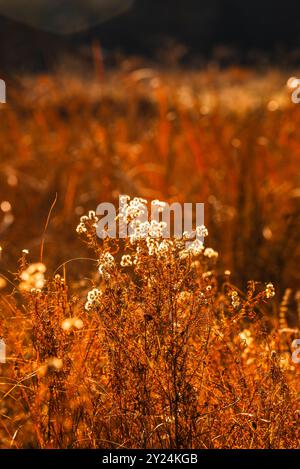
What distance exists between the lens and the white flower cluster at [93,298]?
48.6 inches

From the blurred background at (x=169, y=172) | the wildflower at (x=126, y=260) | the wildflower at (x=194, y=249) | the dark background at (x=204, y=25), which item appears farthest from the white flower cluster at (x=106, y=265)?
the dark background at (x=204, y=25)

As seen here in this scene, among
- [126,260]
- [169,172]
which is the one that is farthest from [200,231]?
[169,172]

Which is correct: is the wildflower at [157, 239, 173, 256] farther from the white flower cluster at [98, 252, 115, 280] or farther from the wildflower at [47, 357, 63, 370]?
the wildflower at [47, 357, 63, 370]

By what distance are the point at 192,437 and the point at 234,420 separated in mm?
100

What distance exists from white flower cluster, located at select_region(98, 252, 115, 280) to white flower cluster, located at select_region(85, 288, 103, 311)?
0.04 m

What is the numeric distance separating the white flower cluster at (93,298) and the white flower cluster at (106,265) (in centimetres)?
4

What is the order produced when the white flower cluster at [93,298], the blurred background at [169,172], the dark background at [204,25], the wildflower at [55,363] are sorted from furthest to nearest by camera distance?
the dark background at [204,25]
the blurred background at [169,172]
the white flower cluster at [93,298]
the wildflower at [55,363]

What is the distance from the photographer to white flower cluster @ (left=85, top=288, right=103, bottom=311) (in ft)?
4.05

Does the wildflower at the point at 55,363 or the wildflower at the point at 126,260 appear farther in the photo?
the wildflower at the point at 126,260

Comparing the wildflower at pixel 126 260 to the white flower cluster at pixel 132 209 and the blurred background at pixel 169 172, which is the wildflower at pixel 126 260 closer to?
→ the white flower cluster at pixel 132 209

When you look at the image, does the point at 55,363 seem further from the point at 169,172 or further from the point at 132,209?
the point at 169,172

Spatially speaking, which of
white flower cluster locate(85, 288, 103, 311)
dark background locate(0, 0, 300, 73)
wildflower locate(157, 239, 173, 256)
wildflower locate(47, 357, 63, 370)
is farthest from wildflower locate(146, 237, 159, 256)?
dark background locate(0, 0, 300, 73)

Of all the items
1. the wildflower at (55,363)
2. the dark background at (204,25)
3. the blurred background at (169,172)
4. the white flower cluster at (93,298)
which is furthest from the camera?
the dark background at (204,25)

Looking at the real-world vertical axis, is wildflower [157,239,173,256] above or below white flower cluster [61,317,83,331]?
above
